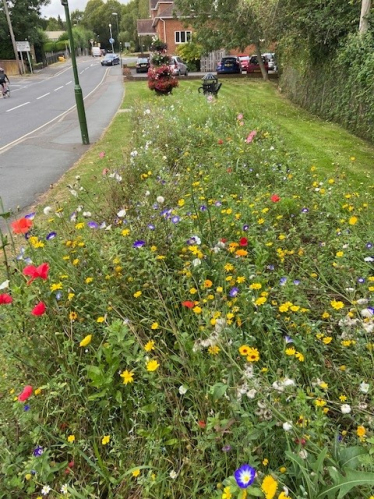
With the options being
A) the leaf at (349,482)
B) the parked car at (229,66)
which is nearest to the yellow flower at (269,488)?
the leaf at (349,482)

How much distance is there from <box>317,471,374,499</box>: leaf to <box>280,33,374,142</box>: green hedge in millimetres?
9511

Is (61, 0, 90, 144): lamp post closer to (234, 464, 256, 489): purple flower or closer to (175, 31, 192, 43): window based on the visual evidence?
(234, 464, 256, 489): purple flower

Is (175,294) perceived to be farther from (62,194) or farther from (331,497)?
(62,194)

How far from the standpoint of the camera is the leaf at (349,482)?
127cm

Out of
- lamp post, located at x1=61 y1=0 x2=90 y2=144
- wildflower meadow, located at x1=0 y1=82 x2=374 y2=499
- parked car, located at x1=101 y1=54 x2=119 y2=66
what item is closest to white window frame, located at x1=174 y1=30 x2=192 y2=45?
parked car, located at x1=101 y1=54 x2=119 y2=66

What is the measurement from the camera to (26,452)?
2.03 m

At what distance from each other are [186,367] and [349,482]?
0.85 m

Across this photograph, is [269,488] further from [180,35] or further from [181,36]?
[181,36]

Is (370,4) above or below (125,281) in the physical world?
above

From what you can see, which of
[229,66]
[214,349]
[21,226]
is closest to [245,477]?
[214,349]

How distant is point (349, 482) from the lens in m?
1.30

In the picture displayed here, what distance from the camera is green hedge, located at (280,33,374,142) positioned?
31.2ft

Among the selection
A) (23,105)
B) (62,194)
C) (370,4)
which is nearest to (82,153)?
(62,194)

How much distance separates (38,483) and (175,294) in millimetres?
1324
